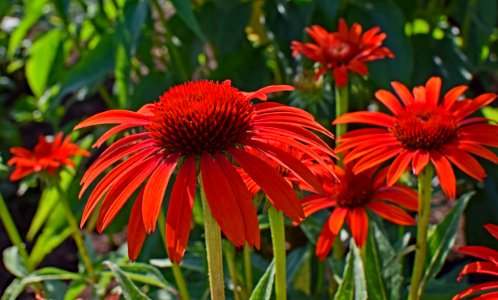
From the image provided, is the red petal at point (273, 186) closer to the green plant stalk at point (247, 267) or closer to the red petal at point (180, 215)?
the red petal at point (180, 215)

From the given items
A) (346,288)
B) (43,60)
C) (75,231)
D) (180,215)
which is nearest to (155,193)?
(180,215)

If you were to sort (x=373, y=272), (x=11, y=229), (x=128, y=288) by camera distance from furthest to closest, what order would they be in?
(x=11, y=229), (x=373, y=272), (x=128, y=288)

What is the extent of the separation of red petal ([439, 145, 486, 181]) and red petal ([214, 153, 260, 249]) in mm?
271

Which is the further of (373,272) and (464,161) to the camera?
(373,272)

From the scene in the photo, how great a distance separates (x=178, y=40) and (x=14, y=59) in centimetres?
116

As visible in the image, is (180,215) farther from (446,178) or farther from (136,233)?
(446,178)

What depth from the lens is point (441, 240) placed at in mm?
865

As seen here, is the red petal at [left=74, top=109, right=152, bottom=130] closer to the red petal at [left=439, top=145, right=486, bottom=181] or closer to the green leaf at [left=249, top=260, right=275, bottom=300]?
the green leaf at [left=249, top=260, right=275, bottom=300]

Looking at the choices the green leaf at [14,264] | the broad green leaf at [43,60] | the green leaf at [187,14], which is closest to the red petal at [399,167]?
the green leaf at [187,14]

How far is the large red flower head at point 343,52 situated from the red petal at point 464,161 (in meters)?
0.18

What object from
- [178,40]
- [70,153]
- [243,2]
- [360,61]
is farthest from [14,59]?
[360,61]

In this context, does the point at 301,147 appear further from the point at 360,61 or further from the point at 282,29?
the point at 282,29

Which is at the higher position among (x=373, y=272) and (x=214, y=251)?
(x=214, y=251)

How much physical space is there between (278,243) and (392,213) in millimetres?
227
